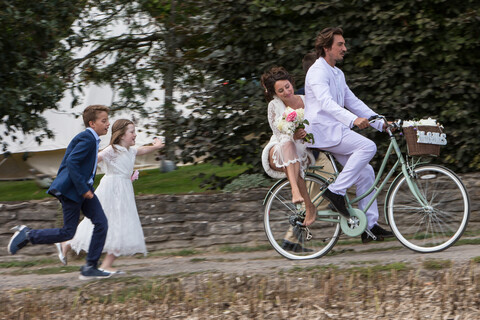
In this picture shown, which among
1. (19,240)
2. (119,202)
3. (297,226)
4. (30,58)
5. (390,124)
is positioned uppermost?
(30,58)

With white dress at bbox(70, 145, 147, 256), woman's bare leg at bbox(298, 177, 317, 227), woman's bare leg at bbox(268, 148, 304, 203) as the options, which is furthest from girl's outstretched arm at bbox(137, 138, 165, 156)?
woman's bare leg at bbox(298, 177, 317, 227)

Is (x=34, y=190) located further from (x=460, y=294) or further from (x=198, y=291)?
(x=460, y=294)

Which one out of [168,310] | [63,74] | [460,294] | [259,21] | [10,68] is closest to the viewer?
[460,294]

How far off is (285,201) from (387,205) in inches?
34.6

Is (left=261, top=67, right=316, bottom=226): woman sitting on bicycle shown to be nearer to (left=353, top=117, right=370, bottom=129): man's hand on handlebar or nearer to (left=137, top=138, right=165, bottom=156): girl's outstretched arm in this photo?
(left=353, top=117, right=370, bottom=129): man's hand on handlebar

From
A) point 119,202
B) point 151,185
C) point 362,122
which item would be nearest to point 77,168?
point 119,202

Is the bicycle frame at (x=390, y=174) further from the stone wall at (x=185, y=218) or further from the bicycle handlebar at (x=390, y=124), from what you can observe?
the stone wall at (x=185, y=218)

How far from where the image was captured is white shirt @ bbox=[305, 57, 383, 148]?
578 centimetres

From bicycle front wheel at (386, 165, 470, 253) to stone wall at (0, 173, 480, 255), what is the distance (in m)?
1.41

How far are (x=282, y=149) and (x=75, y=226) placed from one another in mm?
1780

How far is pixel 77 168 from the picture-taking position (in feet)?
18.4

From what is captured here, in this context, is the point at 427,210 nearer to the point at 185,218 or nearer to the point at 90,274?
the point at 185,218

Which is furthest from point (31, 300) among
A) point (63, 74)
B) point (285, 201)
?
point (63, 74)

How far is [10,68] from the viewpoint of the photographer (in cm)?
910
